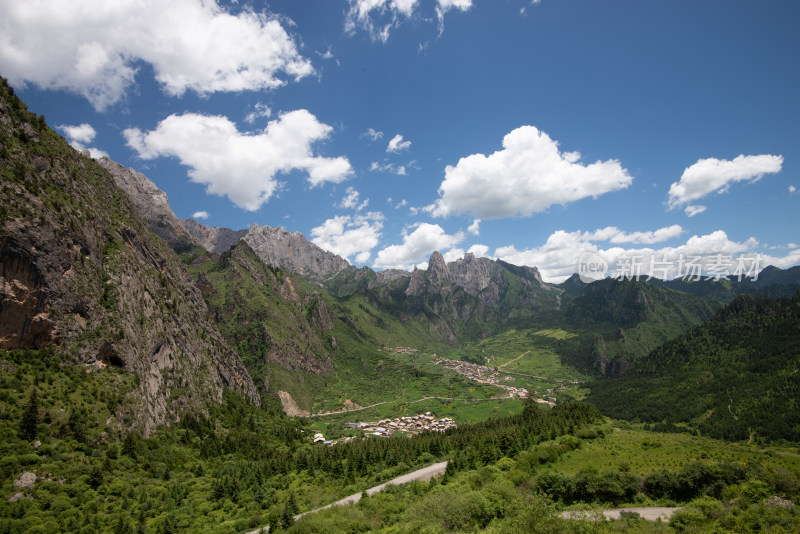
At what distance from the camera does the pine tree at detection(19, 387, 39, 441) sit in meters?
63.2

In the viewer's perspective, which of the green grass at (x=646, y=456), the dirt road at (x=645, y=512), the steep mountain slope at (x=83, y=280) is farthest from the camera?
the steep mountain slope at (x=83, y=280)

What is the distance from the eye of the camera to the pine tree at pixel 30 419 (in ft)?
207

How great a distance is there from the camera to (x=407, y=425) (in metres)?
175

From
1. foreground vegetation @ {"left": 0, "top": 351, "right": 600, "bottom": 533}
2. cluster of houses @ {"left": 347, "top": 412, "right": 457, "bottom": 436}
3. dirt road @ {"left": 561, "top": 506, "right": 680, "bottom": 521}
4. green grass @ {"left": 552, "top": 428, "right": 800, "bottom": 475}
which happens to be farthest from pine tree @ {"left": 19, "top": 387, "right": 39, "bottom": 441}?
cluster of houses @ {"left": 347, "top": 412, "right": 457, "bottom": 436}

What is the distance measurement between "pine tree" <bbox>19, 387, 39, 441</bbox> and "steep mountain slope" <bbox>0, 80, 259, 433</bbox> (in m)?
14.2

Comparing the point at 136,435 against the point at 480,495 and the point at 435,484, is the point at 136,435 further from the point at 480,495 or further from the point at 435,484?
the point at 480,495

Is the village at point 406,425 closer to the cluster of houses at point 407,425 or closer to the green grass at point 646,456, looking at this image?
the cluster of houses at point 407,425

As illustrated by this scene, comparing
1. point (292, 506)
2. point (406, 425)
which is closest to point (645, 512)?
point (292, 506)

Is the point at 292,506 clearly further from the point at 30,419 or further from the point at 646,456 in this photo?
the point at 646,456

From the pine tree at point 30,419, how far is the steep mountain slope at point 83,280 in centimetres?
1423

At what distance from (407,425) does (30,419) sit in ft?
464

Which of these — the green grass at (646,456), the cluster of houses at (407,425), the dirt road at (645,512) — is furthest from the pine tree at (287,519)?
the cluster of houses at (407,425)

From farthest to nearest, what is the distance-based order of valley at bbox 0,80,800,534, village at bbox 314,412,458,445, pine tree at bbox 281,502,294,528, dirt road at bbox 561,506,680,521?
village at bbox 314,412,458,445 → pine tree at bbox 281,502,294,528 → valley at bbox 0,80,800,534 → dirt road at bbox 561,506,680,521

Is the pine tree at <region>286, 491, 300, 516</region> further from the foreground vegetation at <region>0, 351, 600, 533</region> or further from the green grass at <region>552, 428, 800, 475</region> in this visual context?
the green grass at <region>552, 428, 800, 475</region>
